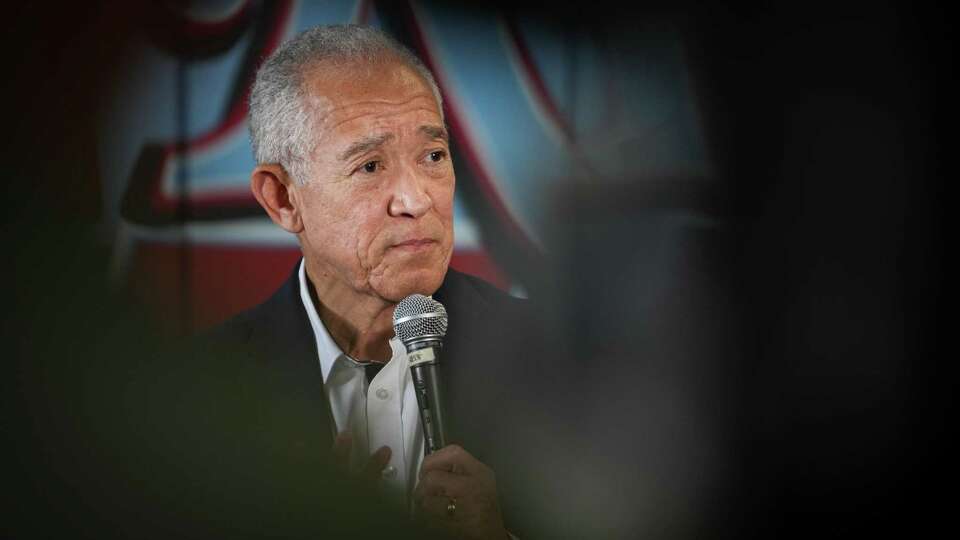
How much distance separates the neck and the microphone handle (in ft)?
0.55

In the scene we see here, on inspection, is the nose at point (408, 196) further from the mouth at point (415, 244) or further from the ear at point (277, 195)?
the ear at point (277, 195)

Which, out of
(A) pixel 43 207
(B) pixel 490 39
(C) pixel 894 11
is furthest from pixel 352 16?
(C) pixel 894 11

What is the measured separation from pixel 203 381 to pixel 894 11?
205cm

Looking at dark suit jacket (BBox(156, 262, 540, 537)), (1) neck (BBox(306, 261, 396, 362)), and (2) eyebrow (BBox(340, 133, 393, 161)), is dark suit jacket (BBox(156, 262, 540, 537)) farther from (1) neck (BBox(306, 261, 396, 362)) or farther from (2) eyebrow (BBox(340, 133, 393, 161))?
(2) eyebrow (BBox(340, 133, 393, 161))

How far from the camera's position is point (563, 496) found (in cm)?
228

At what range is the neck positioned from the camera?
2043 mm

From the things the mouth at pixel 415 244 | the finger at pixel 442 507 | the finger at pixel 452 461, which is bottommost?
the finger at pixel 442 507

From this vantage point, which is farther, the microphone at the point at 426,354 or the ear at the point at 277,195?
the ear at the point at 277,195

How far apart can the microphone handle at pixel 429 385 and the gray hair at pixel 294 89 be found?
1.46 feet

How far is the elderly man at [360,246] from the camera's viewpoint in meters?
1.97

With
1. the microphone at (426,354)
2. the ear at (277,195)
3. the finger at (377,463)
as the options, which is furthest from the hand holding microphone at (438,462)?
the ear at (277,195)

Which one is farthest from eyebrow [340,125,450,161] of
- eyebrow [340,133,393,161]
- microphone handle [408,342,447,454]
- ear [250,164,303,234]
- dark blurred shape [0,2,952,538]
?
dark blurred shape [0,2,952,538]

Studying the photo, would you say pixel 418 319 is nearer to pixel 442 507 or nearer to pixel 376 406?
pixel 376 406

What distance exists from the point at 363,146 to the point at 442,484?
718 millimetres
